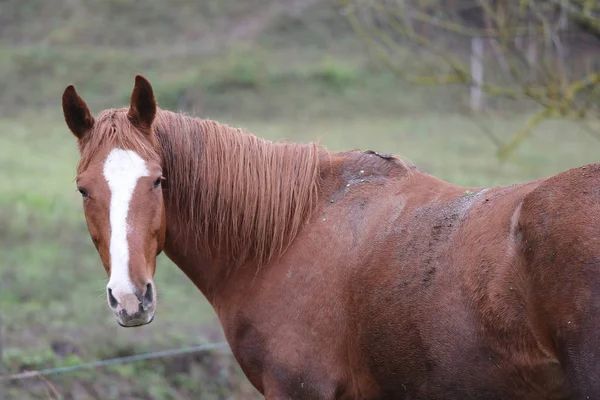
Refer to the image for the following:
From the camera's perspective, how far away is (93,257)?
9641 mm

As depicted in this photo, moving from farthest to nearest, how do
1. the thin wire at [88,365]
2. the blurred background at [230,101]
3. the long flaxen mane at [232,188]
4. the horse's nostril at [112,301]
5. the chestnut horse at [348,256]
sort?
the blurred background at [230,101], the thin wire at [88,365], the long flaxen mane at [232,188], the horse's nostril at [112,301], the chestnut horse at [348,256]

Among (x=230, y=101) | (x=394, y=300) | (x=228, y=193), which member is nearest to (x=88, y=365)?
(x=228, y=193)

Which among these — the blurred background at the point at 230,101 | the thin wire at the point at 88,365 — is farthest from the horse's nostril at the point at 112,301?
the thin wire at the point at 88,365

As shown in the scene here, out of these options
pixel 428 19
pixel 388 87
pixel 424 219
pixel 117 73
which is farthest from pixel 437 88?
pixel 424 219

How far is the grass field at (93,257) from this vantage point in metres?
5.86

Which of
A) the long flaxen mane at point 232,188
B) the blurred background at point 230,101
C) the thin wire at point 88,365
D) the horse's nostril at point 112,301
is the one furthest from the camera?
the blurred background at point 230,101

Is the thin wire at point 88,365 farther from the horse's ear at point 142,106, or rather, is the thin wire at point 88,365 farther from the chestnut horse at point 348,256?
the horse's ear at point 142,106

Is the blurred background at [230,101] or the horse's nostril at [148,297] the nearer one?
the horse's nostril at [148,297]

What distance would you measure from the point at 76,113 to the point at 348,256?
1.40 m

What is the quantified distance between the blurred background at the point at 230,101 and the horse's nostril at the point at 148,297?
4.84ft

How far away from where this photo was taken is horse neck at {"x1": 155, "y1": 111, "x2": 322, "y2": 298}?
3584 millimetres

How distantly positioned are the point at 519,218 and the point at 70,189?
1117cm

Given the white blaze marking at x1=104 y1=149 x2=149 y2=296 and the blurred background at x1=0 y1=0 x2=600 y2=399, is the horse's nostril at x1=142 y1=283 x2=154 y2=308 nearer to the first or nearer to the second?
the white blaze marking at x1=104 y1=149 x2=149 y2=296

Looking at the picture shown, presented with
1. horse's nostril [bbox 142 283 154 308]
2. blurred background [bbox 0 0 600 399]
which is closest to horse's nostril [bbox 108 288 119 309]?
horse's nostril [bbox 142 283 154 308]
